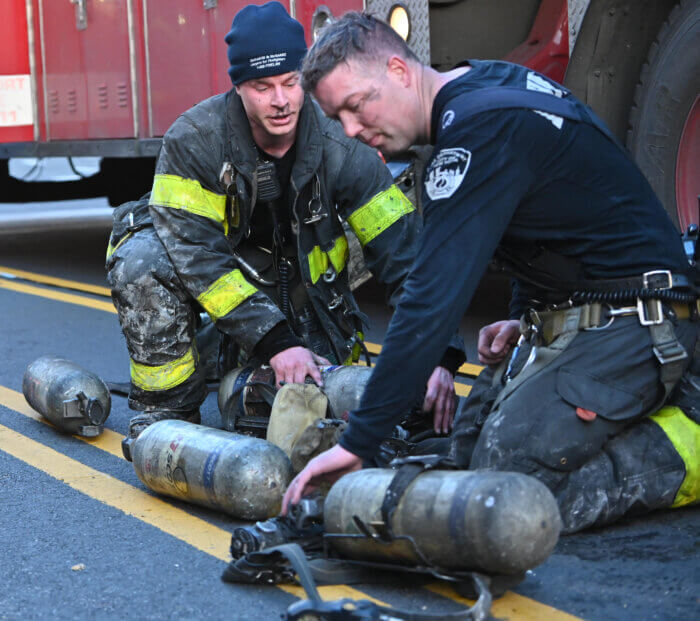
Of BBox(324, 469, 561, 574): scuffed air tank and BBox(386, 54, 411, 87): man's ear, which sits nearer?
BBox(324, 469, 561, 574): scuffed air tank

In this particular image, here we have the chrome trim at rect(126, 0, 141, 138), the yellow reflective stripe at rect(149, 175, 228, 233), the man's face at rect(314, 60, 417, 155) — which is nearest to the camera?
the man's face at rect(314, 60, 417, 155)

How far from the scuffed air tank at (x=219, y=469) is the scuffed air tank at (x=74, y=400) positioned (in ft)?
2.88

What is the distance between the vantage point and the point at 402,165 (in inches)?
234

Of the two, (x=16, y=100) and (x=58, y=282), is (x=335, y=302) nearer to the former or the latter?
(x=58, y=282)

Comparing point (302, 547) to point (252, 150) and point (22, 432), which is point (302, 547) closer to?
point (252, 150)

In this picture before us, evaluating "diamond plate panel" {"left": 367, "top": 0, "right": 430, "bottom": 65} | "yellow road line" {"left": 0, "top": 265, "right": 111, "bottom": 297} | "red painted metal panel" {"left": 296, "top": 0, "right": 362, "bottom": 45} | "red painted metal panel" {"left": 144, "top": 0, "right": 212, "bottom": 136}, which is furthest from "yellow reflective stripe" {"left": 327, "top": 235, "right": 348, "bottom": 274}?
"yellow road line" {"left": 0, "top": 265, "right": 111, "bottom": 297}

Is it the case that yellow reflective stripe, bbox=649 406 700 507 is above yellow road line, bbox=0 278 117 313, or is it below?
above

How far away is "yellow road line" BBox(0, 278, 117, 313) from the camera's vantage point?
7627mm

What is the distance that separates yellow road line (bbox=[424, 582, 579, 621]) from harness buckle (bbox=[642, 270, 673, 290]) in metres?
0.93

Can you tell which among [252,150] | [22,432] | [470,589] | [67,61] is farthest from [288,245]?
[67,61]

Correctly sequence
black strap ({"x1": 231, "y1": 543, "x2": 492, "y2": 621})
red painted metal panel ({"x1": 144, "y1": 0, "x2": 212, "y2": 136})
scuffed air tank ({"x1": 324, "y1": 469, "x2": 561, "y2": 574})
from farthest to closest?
red painted metal panel ({"x1": 144, "y1": 0, "x2": 212, "y2": 136}), scuffed air tank ({"x1": 324, "y1": 469, "x2": 561, "y2": 574}), black strap ({"x1": 231, "y1": 543, "x2": 492, "y2": 621})

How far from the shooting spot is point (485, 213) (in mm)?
3107

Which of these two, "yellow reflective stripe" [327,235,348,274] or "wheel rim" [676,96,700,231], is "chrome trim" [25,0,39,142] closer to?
"yellow reflective stripe" [327,235,348,274]

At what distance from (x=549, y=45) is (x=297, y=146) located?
1.93 meters
